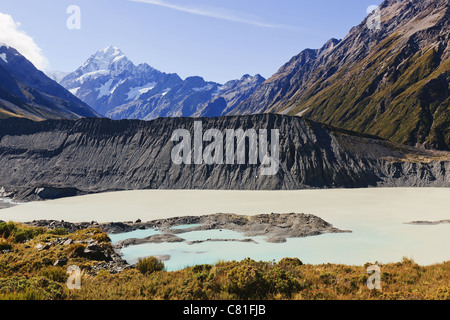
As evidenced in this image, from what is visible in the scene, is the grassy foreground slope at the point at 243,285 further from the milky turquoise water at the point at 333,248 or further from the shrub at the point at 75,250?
the milky turquoise water at the point at 333,248

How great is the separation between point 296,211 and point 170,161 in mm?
49613

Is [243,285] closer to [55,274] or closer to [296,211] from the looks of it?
[55,274]

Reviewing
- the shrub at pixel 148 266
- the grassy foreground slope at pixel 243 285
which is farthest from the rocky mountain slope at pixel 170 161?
the grassy foreground slope at pixel 243 285

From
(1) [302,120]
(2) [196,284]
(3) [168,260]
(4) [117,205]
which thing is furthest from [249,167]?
(2) [196,284]

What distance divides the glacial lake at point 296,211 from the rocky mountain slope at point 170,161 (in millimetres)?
9737

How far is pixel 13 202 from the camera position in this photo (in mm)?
65125

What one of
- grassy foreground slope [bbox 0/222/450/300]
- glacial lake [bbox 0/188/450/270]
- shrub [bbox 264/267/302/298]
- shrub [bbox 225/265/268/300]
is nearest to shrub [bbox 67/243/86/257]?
grassy foreground slope [bbox 0/222/450/300]

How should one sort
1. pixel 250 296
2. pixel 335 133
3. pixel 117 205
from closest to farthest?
1. pixel 250 296
2. pixel 117 205
3. pixel 335 133

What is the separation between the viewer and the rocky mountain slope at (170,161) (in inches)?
3125

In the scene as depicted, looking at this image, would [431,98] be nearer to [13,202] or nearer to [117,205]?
[117,205]

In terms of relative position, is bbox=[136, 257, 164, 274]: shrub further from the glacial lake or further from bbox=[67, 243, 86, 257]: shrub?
bbox=[67, 243, 86, 257]: shrub

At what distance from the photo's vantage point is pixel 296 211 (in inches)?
1918

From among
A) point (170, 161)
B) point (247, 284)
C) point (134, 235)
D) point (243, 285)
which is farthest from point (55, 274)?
point (170, 161)

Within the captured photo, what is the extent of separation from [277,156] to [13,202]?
2519 inches
